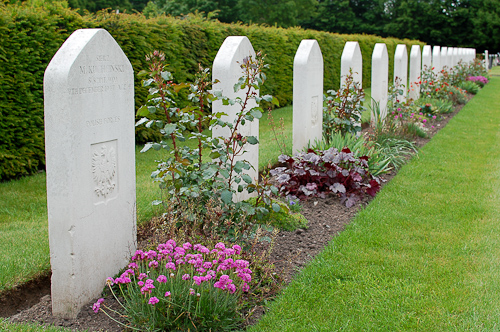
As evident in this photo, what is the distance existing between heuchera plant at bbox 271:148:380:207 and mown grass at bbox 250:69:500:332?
0.27 m

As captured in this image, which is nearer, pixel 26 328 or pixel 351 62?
pixel 26 328

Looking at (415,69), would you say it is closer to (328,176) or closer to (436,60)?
(436,60)

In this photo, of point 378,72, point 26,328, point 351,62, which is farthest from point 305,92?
point 26,328

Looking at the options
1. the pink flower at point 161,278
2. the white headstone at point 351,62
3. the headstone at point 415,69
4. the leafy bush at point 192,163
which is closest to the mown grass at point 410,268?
the pink flower at point 161,278

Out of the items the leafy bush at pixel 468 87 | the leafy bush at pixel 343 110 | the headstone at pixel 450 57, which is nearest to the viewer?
the leafy bush at pixel 343 110

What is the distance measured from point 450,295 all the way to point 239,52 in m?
2.70

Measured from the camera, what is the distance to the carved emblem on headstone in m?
3.04

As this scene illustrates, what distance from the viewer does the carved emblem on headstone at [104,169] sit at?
3.04 meters

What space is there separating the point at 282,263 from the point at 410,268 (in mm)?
952

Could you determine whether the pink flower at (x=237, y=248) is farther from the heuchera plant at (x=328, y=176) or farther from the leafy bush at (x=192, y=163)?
the heuchera plant at (x=328, y=176)

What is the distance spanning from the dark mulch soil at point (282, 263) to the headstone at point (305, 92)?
99cm

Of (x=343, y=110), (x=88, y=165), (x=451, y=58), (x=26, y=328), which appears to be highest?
(x=451, y=58)

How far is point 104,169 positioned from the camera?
3.11 meters

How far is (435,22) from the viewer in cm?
4356
